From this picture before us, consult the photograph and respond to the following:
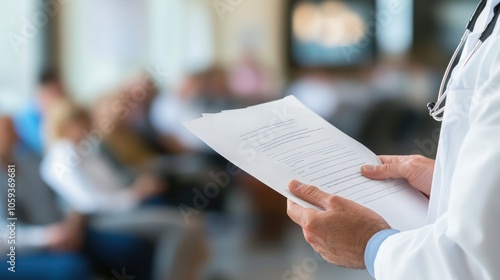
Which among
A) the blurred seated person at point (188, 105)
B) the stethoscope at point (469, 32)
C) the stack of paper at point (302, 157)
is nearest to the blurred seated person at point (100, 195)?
the blurred seated person at point (188, 105)

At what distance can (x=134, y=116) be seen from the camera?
293cm

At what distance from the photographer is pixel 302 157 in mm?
882

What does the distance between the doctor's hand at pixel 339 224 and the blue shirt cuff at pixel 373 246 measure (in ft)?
0.04

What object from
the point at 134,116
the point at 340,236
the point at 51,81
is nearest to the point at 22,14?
the point at 51,81

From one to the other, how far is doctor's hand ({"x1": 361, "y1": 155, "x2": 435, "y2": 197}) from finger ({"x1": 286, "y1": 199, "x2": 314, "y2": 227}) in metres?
0.13

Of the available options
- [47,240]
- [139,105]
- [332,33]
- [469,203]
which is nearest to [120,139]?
[139,105]

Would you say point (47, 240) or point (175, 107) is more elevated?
point (175, 107)

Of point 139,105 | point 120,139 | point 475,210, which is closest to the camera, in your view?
point 475,210

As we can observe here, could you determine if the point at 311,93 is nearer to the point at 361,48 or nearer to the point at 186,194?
the point at 361,48

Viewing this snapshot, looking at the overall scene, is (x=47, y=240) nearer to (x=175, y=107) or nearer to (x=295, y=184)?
(x=175, y=107)

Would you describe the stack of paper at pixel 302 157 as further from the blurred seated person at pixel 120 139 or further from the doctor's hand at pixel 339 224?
the blurred seated person at pixel 120 139

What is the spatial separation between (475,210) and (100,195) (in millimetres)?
2136

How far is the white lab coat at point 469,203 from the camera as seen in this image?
→ 63cm

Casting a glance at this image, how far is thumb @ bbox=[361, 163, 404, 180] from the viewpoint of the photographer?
2.96 feet
